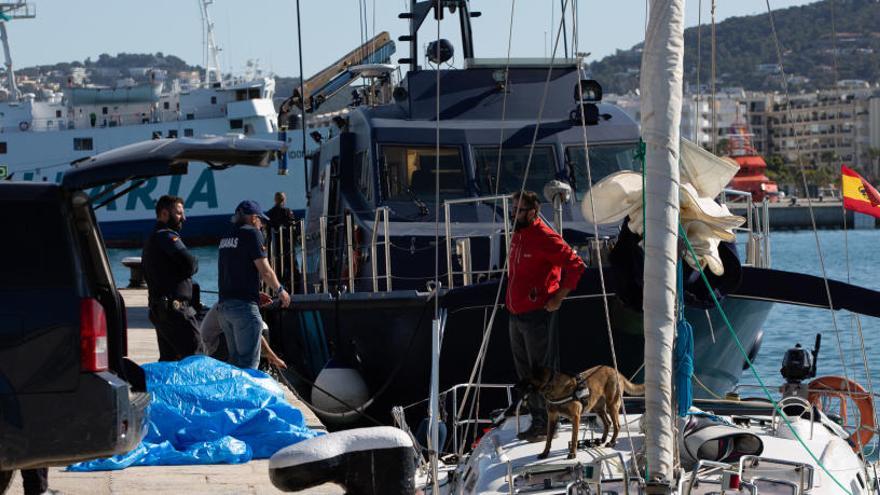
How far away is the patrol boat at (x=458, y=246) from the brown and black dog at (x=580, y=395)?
6.89 ft

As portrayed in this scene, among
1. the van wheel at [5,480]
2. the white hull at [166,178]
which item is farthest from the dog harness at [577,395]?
the white hull at [166,178]

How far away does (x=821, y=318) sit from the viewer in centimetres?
3041

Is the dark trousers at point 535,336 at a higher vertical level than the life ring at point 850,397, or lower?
higher

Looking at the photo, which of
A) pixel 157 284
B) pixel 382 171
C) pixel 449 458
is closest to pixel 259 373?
→ pixel 157 284

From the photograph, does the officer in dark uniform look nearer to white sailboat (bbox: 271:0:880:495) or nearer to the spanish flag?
white sailboat (bbox: 271:0:880:495)

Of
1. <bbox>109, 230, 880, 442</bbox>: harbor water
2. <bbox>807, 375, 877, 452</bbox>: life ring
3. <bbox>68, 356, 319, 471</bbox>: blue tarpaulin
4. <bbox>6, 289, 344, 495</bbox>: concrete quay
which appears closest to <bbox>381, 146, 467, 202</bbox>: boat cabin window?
<bbox>109, 230, 880, 442</bbox>: harbor water

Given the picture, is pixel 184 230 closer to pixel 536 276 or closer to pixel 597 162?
pixel 597 162

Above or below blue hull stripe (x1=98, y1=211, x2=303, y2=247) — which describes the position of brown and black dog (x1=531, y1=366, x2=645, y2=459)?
above

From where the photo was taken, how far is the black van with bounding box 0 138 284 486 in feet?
A: 21.3

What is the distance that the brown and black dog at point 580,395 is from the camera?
7570mm

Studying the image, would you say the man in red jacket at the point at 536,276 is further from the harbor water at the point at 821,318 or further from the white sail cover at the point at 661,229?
the white sail cover at the point at 661,229

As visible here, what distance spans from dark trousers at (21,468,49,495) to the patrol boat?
11.6 ft

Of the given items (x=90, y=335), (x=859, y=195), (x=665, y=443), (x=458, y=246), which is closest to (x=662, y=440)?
(x=665, y=443)

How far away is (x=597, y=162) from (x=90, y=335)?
793cm
